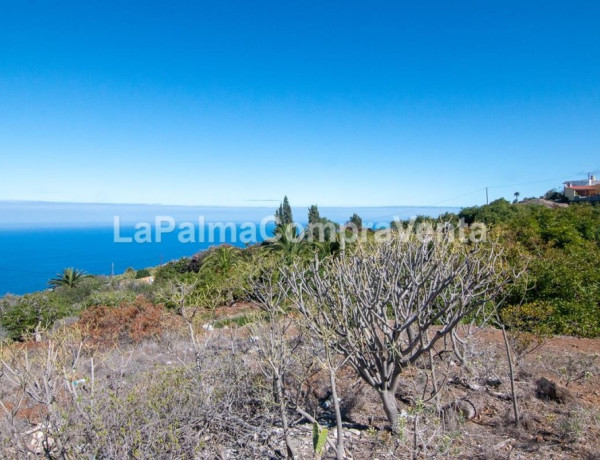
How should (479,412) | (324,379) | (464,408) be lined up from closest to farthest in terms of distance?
(464,408) < (479,412) < (324,379)

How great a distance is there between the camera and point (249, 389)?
4.54 meters

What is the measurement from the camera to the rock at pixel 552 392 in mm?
4860

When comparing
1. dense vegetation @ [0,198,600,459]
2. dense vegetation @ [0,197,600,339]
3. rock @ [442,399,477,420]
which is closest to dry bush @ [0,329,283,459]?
dense vegetation @ [0,198,600,459]

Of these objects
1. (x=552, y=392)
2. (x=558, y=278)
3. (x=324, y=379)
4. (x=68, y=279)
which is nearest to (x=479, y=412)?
(x=552, y=392)

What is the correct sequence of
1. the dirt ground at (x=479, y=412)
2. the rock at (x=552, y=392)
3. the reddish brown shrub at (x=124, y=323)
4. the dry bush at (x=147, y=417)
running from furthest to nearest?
the reddish brown shrub at (x=124, y=323), the rock at (x=552, y=392), the dirt ground at (x=479, y=412), the dry bush at (x=147, y=417)

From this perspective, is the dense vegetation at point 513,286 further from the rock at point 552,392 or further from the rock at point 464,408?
the rock at point 464,408

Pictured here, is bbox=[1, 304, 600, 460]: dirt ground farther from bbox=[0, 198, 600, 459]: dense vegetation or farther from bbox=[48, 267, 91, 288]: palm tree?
bbox=[48, 267, 91, 288]: palm tree

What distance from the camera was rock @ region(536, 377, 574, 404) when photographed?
4860 mm

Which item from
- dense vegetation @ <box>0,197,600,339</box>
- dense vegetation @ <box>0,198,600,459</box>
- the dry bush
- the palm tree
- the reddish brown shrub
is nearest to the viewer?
the dry bush

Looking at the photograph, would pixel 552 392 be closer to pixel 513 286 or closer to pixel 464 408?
pixel 464 408

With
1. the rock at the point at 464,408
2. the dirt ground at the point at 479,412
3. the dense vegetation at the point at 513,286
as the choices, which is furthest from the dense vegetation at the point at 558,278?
the rock at the point at 464,408

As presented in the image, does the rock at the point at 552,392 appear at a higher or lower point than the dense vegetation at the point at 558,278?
lower

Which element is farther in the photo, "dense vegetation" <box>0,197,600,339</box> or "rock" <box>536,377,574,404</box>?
"dense vegetation" <box>0,197,600,339</box>

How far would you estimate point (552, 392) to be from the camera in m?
4.97
